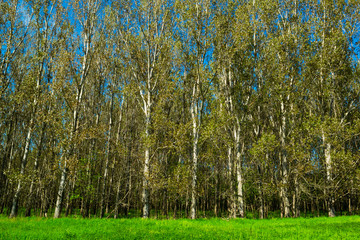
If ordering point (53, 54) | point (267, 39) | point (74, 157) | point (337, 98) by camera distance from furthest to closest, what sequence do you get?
point (337, 98)
point (267, 39)
point (53, 54)
point (74, 157)

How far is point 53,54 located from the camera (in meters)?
22.4

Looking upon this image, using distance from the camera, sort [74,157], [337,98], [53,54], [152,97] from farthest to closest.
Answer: [337,98]
[53,54]
[152,97]
[74,157]

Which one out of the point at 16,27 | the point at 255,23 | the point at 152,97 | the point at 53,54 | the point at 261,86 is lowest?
the point at 152,97

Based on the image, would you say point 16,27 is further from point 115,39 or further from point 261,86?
point 261,86

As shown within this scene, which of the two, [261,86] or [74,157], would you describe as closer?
[74,157]

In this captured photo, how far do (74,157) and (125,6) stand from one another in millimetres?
14626

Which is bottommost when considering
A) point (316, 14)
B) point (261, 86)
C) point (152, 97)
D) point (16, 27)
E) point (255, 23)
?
point (152, 97)

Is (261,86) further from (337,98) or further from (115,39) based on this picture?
(115,39)

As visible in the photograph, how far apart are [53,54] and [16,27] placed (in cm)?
402

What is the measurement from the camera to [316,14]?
84.1ft

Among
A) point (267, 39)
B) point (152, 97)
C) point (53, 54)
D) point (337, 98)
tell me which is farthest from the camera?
point (337, 98)

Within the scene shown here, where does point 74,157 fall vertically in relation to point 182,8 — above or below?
below

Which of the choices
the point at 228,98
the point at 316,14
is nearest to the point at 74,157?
the point at 228,98

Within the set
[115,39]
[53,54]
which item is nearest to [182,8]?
[115,39]
